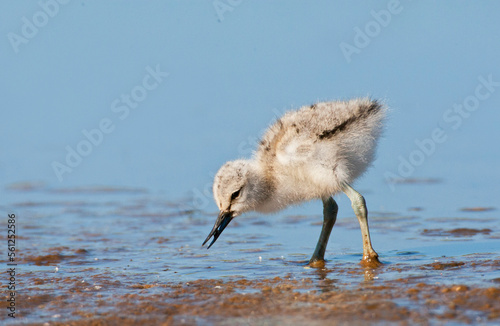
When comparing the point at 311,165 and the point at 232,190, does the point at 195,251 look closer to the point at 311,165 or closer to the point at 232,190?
the point at 232,190

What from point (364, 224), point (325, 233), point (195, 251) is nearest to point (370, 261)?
point (364, 224)

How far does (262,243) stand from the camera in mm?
7133

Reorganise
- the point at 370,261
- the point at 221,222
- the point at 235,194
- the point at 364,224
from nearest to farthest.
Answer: the point at 370,261, the point at 364,224, the point at 235,194, the point at 221,222

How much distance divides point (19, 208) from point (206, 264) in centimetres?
453

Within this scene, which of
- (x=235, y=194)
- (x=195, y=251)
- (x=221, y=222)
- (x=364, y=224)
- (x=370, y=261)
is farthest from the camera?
(x=195, y=251)

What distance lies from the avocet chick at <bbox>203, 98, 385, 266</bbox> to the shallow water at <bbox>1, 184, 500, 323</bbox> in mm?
445

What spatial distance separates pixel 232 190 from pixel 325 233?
0.93 m

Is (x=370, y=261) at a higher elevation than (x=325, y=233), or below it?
below

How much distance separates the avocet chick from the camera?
585 cm

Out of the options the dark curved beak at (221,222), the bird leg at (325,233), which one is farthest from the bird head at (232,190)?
the bird leg at (325,233)

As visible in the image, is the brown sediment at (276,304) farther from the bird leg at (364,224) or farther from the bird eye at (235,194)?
the bird eye at (235,194)

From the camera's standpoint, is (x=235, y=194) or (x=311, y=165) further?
(x=235, y=194)

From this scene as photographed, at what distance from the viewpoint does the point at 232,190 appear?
6062mm

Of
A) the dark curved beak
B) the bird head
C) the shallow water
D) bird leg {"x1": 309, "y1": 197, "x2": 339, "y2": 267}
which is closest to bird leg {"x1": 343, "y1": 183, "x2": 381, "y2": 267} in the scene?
the shallow water
